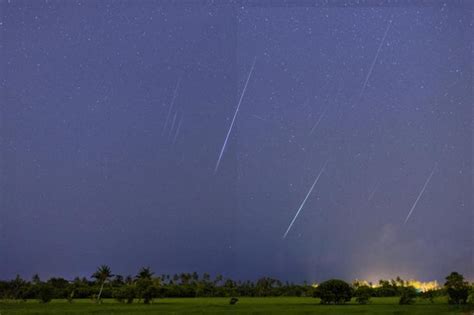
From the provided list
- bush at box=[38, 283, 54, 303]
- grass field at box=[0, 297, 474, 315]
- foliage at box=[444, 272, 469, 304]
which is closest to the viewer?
grass field at box=[0, 297, 474, 315]

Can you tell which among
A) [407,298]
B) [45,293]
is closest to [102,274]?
[45,293]

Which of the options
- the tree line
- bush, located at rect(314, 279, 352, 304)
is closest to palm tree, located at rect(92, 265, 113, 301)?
the tree line

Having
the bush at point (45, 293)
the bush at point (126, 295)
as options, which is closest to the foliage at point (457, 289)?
the bush at point (126, 295)

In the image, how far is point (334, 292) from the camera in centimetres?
6144

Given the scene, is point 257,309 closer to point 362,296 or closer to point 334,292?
point 334,292

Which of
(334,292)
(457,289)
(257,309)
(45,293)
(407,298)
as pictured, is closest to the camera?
(257,309)

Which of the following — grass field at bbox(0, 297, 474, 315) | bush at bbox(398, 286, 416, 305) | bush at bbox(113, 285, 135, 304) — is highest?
bush at bbox(113, 285, 135, 304)

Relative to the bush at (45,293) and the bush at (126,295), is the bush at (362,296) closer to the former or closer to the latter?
the bush at (126,295)

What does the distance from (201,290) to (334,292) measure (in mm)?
31316

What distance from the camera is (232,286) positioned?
95938 mm

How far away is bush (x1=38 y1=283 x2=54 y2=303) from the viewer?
72.0 metres

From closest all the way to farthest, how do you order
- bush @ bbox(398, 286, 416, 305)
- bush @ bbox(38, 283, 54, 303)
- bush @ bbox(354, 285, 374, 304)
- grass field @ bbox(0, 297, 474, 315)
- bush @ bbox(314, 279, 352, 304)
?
grass field @ bbox(0, 297, 474, 315) → bush @ bbox(398, 286, 416, 305) → bush @ bbox(314, 279, 352, 304) → bush @ bbox(354, 285, 374, 304) → bush @ bbox(38, 283, 54, 303)

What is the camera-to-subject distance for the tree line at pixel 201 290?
61.1 metres

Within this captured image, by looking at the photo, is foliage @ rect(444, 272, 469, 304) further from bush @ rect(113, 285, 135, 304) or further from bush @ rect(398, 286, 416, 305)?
bush @ rect(113, 285, 135, 304)
